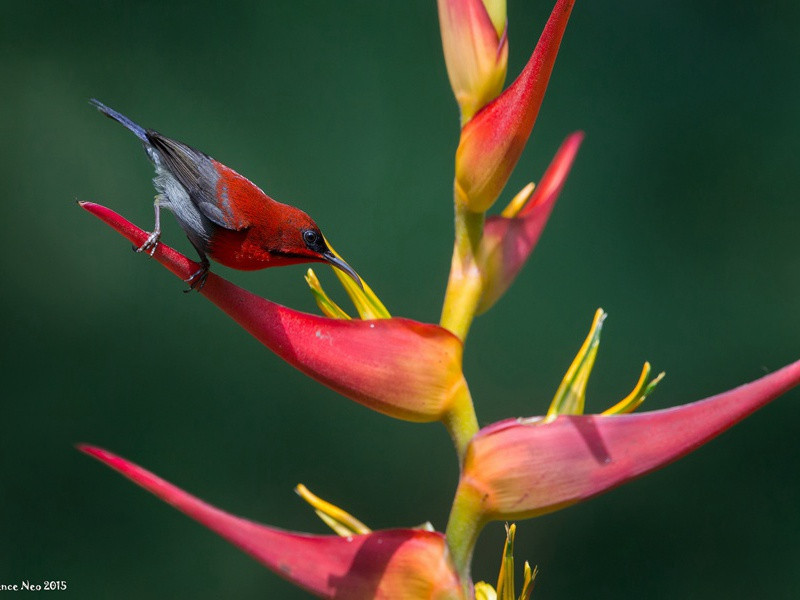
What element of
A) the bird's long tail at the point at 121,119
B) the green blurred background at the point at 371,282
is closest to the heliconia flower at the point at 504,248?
the bird's long tail at the point at 121,119

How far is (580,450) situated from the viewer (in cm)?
35

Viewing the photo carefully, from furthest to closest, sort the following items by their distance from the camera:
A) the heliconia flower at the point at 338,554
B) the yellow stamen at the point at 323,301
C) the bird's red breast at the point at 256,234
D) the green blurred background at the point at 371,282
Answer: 1. the green blurred background at the point at 371,282
2. the bird's red breast at the point at 256,234
3. the yellow stamen at the point at 323,301
4. the heliconia flower at the point at 338,554

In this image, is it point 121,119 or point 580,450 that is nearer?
point 580,450

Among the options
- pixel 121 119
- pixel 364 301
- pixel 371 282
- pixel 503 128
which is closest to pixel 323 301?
pixel 364 301

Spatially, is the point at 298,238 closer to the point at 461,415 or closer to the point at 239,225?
the point at 239,225

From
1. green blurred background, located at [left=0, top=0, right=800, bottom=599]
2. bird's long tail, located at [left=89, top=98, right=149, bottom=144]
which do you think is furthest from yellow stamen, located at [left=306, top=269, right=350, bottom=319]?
green blurred background, located at [left=0, top=0, right=800, bottom=599]

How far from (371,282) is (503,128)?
0.87 metres

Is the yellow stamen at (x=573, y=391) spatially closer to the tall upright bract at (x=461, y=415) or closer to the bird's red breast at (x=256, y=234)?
the tall upright bract at (x=461, y=415)

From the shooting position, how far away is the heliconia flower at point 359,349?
0.37 m

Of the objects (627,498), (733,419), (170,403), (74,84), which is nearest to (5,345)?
(170,403)

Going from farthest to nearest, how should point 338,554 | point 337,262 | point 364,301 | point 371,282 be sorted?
point 371,282 → point 337,262 → point 364,301 → point 338,554

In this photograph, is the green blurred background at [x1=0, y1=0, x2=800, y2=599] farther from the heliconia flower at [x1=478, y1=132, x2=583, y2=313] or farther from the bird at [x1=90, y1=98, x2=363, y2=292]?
the heliconia flower at [x1=478, y1=132, x2=583, y2=313]

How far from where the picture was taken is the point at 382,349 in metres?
0.37

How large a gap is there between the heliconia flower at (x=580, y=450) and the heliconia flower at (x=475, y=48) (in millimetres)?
146
